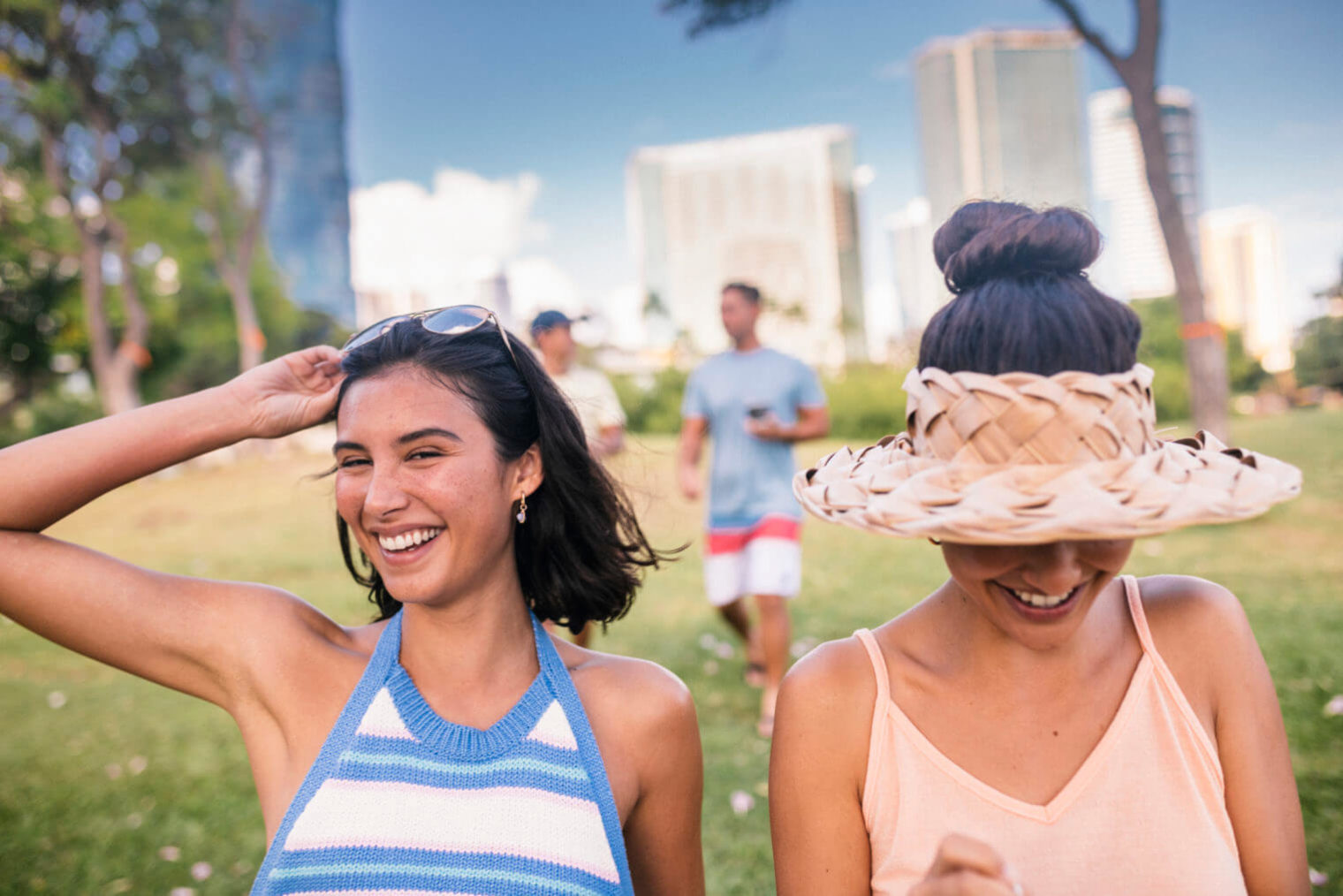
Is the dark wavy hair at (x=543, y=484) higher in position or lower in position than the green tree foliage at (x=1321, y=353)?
lower

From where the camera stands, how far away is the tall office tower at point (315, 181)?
49.1 metres

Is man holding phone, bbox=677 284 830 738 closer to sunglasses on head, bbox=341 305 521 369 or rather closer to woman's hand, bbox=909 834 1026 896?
sunglasses on head, bbox=341 305 521 369

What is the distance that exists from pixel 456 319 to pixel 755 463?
3614 millimetres

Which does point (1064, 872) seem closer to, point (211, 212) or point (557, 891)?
point (557, 891)

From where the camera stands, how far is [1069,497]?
132cm

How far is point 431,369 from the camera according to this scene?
2074mm

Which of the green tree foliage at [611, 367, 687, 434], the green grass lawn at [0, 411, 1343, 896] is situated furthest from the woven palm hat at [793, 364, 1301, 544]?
the green tree foliage at [611, 367, 687, 434]

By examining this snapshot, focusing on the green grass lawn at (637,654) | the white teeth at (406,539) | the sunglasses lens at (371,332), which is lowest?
the green grass lawn at (637,654)

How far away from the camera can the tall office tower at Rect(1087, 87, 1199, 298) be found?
2.28 meters

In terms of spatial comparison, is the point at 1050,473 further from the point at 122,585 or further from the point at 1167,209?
the point at 1167,209

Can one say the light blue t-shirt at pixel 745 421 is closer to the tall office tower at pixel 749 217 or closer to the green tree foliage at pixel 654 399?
the green tree foliage at pixel 654 399

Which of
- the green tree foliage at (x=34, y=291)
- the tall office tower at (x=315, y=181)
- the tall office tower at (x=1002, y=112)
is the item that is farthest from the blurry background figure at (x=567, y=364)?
the tall office tower at (x=315, y=181)

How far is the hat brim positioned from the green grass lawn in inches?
54.8

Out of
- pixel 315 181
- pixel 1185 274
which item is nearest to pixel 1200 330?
pixel 1185 274
